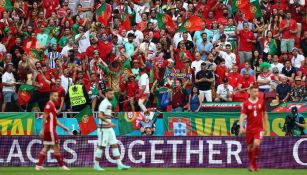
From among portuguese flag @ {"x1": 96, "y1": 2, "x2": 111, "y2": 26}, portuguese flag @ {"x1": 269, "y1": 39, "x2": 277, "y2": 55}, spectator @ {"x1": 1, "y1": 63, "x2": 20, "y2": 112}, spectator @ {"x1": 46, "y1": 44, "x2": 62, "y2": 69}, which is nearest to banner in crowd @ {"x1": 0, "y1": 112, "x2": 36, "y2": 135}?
spectator @ {"x1": 1, "y1": 63, "x2": 20, "y2": 112}

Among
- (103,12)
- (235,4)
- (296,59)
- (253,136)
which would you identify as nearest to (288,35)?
(296,59)

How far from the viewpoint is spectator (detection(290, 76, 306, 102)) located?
98.5 feet

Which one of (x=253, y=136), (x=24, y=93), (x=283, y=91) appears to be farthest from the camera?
(x=24, y=93)

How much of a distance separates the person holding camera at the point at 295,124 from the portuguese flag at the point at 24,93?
30.5 feet

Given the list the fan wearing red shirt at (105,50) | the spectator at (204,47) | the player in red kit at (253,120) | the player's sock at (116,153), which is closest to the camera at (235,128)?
the spectator at (204,47)

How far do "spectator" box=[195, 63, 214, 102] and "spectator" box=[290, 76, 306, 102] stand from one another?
2911 millimetres

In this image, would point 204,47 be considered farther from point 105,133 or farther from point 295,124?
point 105,133

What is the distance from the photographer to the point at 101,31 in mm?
34469

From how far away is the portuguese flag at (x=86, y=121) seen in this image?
2962 centimetres

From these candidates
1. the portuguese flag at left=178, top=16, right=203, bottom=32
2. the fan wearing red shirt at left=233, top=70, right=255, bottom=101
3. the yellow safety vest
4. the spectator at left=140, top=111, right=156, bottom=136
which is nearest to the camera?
the spectator at left=140, top=111, right=156, bottom=136

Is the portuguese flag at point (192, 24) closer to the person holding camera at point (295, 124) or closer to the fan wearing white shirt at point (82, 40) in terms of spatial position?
the fan wearing white shirt at point (82, 40)

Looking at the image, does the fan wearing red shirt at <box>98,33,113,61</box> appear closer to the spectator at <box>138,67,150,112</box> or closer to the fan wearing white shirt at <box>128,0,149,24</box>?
the spectator at <box>138,67,150,112</box>

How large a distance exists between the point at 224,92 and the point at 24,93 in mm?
7165

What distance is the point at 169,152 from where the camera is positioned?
2730 cm
